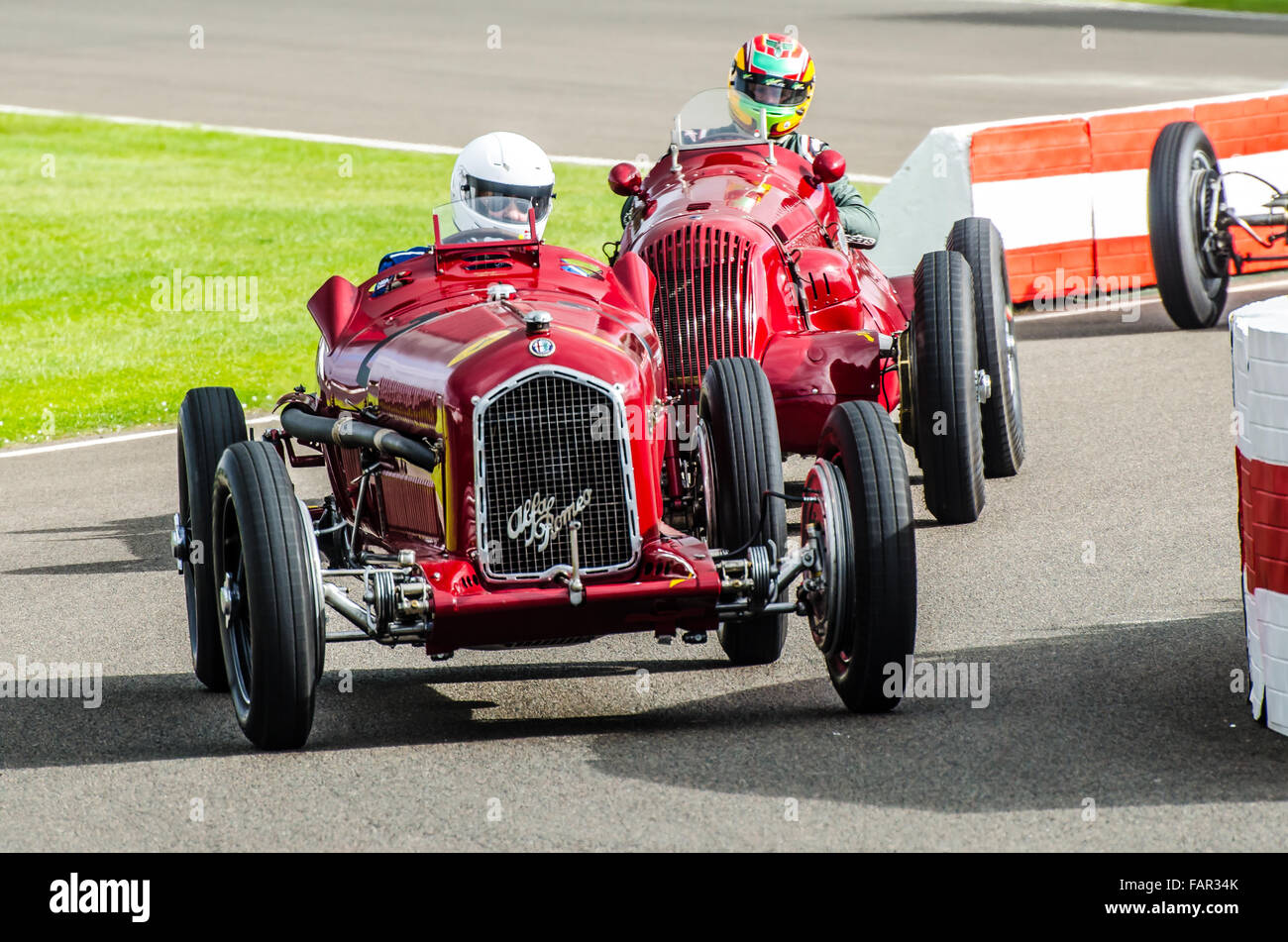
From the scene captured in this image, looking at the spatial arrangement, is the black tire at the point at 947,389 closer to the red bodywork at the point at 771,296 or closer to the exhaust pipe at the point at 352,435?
→ the red bodywork at the point at 771,296

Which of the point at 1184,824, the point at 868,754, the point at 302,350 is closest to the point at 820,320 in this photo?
the point at 868,754

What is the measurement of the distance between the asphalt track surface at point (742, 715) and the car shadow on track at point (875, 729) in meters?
0.01

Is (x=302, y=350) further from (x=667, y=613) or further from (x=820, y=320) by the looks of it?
(x=667, y=613)

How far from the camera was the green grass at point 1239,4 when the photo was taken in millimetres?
37469

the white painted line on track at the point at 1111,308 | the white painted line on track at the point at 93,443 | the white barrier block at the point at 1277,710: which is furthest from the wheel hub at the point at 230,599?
the white painted line on track at the point at 1111,308

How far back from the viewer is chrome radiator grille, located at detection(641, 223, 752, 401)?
8.73 meters

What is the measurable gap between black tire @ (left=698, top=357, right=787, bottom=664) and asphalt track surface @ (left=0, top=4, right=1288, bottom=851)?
52 centimetres

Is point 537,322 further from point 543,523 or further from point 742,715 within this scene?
point 742,715

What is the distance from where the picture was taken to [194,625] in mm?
7004

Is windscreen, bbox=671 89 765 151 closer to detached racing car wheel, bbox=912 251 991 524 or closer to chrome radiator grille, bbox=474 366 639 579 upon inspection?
detached racing car wheel, bbox=912 251 991 524

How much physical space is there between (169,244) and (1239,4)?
26.0 meters

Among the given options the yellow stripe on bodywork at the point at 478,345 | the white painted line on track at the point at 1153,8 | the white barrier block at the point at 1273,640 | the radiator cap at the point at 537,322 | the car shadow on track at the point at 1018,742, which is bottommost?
the car shadow on track at the point at 1018,742

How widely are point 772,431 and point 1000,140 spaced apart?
8.25 metres

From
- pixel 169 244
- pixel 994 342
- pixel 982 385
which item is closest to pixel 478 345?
pixel 982 385
